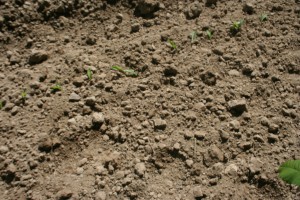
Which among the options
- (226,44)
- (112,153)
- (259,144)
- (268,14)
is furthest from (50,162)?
(268,14)

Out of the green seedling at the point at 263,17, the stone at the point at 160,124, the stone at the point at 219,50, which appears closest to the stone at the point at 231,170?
the stone at the point at 160,124

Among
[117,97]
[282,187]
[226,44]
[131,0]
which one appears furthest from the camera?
[131,0]

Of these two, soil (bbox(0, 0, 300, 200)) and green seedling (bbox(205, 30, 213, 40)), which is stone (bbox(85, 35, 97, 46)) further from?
green seedling (bbox(205, 30, 213, 40))

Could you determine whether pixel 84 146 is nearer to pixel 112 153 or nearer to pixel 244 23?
pixel 112 153

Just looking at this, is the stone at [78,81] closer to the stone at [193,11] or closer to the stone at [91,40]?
the stone at [91,40]

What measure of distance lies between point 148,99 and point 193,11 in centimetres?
91

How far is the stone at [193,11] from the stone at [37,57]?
1196mm

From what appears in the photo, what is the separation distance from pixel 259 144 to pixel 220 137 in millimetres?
262

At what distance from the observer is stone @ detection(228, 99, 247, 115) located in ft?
7.39

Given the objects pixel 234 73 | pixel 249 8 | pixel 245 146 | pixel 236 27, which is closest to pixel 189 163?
pixel 245 146

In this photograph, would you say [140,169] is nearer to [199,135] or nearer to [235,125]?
[199,135]

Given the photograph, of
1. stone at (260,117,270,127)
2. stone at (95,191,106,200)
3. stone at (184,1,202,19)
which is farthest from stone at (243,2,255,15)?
stone at (95,191,106,200)

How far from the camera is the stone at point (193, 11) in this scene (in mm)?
2688

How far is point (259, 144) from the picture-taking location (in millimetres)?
2158
